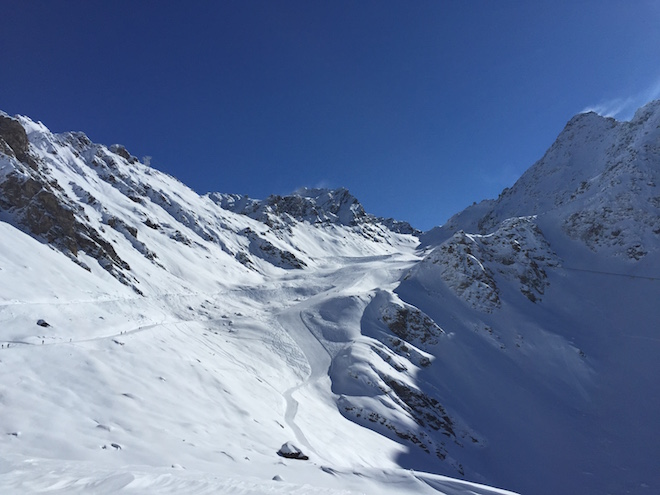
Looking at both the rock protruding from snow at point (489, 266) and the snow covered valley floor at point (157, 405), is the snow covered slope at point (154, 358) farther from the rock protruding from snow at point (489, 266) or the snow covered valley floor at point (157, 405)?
the rock protruding from snow at point (489, 266)

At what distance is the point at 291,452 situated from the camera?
1727 cm

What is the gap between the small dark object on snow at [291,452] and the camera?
17.2 meters

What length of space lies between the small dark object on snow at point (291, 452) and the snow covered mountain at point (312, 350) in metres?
0.10

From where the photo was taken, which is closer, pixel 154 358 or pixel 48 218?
pixel 154 358

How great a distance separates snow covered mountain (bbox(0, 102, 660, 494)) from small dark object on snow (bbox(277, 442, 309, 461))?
0.10 metres

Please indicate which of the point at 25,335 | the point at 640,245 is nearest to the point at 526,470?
the point at 25,335

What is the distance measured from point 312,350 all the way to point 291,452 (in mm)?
27565

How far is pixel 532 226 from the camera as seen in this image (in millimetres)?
77438

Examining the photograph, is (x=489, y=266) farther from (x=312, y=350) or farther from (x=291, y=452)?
(x=291, y=452)

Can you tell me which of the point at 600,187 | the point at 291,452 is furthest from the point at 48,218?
the point at 600,187

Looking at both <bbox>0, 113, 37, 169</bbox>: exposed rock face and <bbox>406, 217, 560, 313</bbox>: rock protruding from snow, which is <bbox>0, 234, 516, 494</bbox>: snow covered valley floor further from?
<bbox>406, 217, 560, 313</bbox>: rock protruding from snow

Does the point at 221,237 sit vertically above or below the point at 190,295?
above

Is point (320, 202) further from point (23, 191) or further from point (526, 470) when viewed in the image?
point (526, 470)

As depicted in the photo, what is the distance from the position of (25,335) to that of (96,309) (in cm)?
1098
